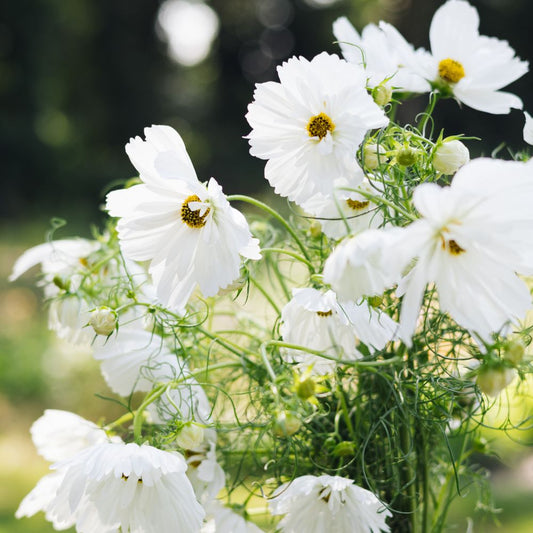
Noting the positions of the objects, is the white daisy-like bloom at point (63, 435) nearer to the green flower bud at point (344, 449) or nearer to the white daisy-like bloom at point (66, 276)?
the white daisy-like bloom at point (66, 276)

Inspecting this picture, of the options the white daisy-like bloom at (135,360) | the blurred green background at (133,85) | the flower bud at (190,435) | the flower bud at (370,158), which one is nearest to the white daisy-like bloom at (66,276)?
the white daisy-like bloom at (135,360)

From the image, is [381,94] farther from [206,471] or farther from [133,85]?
[133,85]

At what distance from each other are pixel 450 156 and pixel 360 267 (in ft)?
0.41

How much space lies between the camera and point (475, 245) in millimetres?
385

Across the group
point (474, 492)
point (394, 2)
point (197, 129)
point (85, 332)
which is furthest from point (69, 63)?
point (85, 332)

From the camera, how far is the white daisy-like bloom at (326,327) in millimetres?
465

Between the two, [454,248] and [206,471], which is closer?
[454,248]

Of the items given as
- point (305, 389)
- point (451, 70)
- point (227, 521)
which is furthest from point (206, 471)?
point (451, 70)

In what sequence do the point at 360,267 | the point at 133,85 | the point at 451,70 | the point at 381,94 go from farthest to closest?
the point at 133,85
the point at 451,70
the point at 381,94
the point at 360,267

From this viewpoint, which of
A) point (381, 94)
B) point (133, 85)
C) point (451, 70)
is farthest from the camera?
point (133, 85)

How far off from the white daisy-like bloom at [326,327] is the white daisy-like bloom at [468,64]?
0.20 m

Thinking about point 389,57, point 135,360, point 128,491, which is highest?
point 389,57

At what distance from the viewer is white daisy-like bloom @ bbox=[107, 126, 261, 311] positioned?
44 centimetres

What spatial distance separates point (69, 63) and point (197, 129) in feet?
5.12
